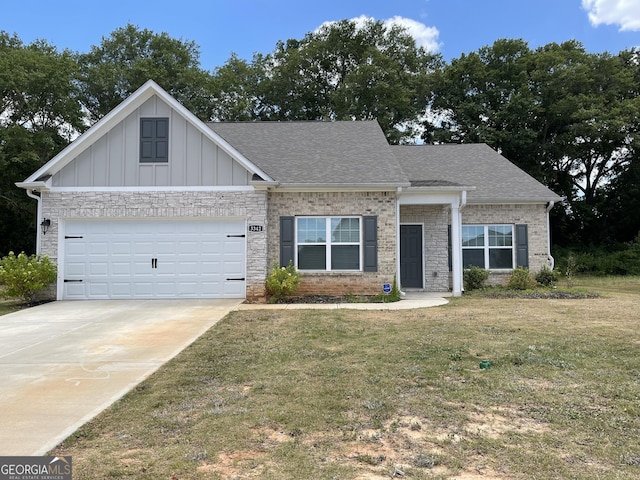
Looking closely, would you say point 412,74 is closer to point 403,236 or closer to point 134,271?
point 403,236

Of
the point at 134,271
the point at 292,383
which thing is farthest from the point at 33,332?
the point at 292,383

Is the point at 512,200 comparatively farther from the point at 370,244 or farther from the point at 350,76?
the point at 350,76

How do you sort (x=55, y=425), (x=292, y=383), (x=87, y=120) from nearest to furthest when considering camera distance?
(x=55, y=425), (x=292, y=383), (x=87, y=120)

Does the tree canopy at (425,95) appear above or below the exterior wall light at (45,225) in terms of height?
above

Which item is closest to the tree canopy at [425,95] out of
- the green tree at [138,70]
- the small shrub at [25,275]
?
the green tree at [138,70]

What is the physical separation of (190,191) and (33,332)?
209 inches

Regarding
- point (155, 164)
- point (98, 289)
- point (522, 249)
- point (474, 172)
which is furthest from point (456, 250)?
point (98, 289)

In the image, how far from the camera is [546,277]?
48.5 feet

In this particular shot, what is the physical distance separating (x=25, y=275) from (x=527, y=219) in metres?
15.0

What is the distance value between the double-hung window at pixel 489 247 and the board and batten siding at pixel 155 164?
7.91 meters

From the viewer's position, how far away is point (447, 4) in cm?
2369

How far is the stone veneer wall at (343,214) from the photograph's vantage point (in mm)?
12633

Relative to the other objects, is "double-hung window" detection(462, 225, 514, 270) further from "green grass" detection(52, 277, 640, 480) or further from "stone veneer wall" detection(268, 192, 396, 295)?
"green grass" detection(52, 277, 640, 480)

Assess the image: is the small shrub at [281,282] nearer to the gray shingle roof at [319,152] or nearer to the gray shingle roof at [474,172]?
the gray shingle roof at [319,152]
